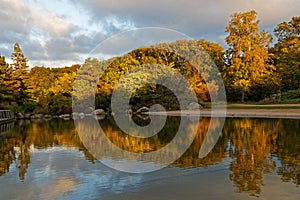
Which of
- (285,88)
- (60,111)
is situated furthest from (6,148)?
(285,88)

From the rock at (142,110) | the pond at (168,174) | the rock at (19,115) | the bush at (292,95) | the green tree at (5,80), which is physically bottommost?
the pond at (168,174)

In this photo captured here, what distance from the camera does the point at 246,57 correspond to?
132ft

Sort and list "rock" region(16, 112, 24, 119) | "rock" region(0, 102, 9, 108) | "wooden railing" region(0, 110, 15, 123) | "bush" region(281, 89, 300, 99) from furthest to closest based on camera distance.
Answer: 1. "bush" region(281, 89, 300, 99)
2. "rock" region(16, 112, 24, 119)
3. "rock" region(0, 102, 9, 108)
4. "wooden railing" region(0, 110, 15, 123)

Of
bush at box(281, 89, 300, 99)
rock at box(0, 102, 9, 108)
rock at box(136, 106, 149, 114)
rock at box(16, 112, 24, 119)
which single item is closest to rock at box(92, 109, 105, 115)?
rock at box(136, 106, 149, 114)

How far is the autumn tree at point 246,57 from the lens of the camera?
39.1 meters

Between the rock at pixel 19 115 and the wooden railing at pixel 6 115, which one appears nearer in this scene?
the wooden railing at pixel 6 115

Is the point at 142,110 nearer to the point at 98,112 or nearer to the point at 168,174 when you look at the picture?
the point at 98,112

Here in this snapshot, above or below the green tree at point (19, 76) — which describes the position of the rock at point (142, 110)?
below

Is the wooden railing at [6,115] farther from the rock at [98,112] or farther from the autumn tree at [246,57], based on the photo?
the autumn tree at [246,57]

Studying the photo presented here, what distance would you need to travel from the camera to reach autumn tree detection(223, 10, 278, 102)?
39062 mm

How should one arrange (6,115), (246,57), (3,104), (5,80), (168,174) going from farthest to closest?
(246,57)
(5,80)
(3,104)
(6,115)
(168,174)

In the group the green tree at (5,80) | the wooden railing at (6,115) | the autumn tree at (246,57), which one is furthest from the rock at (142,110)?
the green tree at (5,80)

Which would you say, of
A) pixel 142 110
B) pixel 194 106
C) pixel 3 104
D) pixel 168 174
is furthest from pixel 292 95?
pixel 3 104

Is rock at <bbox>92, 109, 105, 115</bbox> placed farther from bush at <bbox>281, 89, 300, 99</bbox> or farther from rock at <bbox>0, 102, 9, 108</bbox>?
bush at <bbox>281, 89, 300, 99</bbox>
